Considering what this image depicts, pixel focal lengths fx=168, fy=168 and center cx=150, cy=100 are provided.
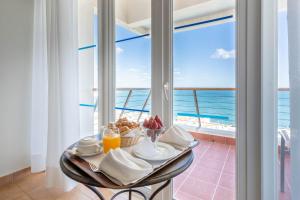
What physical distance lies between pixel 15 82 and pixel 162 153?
1916 millimetres

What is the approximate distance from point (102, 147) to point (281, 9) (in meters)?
1.23

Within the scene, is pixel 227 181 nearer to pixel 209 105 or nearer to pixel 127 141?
pixel 209 105

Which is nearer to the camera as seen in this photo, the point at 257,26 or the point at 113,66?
the point at 257,26

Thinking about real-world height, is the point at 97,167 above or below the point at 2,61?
below

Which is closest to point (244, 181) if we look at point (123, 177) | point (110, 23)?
point (123, 177)

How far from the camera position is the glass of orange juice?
0.97m

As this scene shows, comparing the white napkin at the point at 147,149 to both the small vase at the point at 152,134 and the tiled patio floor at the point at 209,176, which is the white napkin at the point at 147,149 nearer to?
the small vase at the point at 152,134

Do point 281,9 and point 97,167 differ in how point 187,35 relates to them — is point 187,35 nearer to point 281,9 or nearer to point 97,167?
point 281,9

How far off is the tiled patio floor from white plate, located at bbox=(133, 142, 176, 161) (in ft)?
1.79

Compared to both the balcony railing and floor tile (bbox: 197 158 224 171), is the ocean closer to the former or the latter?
the balcony railing

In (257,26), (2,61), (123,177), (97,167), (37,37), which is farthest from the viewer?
(37,37)

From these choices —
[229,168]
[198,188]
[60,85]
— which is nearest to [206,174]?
[198,188]

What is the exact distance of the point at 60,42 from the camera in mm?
1675

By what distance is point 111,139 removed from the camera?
0.97 m
